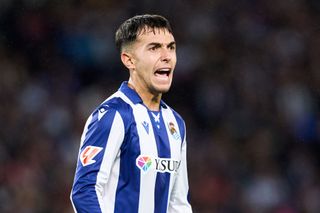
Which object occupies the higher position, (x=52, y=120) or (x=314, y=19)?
(x=314, y=19)

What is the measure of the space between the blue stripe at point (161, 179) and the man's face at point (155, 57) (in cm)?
18

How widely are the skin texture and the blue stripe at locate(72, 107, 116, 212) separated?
315 mm

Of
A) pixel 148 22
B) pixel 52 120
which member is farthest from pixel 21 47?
pixel 148 22

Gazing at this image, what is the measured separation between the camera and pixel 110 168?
4035 mm

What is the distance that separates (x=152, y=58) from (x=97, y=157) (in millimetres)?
585

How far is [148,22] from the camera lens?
4312 millimetres

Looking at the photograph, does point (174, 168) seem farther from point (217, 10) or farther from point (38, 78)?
point (217, 10)

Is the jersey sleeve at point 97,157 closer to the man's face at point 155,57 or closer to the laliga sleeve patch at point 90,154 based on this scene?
the laliga sleeve patch at point 90,154

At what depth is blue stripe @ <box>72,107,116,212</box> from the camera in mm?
3945

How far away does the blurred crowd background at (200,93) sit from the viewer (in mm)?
8820

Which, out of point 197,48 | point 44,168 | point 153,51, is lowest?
point 44,168

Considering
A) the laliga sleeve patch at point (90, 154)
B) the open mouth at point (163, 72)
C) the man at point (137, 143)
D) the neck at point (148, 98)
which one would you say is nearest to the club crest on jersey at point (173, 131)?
the man at point (137, 143)

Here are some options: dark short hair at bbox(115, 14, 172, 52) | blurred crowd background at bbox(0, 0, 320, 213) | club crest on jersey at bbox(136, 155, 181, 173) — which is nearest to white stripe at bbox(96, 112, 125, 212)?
club crest on jersey at bbox(136, 155, 181, 173)

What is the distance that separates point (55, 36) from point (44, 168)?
2.00 metres
